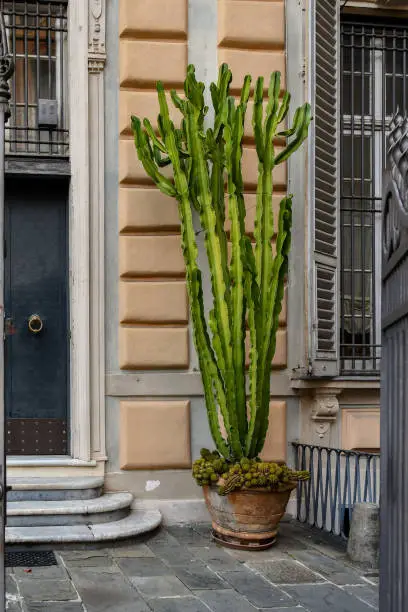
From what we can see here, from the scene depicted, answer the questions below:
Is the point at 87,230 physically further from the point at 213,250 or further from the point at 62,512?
the point at 62,512

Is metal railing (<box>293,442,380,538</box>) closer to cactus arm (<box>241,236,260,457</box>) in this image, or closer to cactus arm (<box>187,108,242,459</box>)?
cactus arm (<box>241,236,260,457</box>)

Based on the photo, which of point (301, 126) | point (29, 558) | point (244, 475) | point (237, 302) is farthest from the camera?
point (301, 126)

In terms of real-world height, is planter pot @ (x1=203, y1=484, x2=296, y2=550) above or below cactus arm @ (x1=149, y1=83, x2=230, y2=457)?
below

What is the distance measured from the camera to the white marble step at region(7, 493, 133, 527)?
6.88m

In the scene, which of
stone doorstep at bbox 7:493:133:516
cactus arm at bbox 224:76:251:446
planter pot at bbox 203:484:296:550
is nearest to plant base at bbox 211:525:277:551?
planter pot at bbox 203:484:296:550

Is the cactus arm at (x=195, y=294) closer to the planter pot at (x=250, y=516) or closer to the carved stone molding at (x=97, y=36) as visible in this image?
the planter pot at (x=250, y=516)

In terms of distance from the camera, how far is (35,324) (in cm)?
791

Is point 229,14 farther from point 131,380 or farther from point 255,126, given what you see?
point 131,380

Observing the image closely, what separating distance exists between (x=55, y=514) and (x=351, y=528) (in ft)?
7.42

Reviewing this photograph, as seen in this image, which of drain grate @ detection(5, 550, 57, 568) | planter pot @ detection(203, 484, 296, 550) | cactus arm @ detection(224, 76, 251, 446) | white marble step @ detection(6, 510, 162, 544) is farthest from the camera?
cactus arm @ detection(224, 76, 251, 446)

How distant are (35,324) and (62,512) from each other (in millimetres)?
1797

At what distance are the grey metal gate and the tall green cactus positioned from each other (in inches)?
161

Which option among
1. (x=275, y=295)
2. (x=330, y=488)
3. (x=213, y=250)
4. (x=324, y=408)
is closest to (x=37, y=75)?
(x=213, y=250)

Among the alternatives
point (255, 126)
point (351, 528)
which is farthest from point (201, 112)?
point (351, 528)
